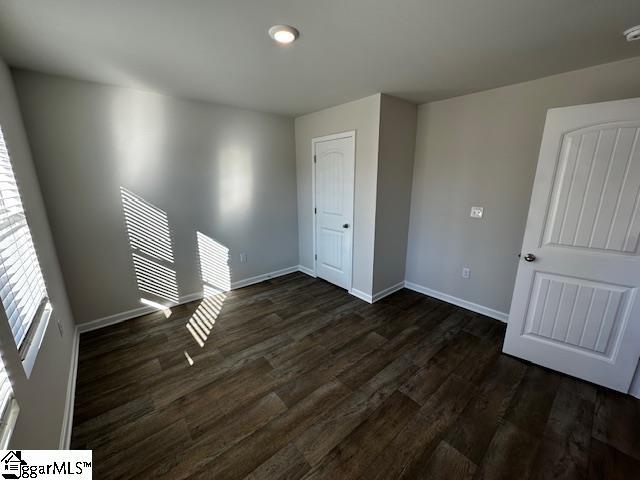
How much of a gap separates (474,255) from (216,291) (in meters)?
3.13

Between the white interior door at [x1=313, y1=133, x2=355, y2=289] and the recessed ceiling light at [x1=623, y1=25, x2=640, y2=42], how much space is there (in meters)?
2.00

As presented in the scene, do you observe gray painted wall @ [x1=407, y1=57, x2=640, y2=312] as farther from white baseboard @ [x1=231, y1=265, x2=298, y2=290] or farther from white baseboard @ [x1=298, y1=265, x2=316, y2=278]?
white baseboard @ [x1=231, y1=265, x2=298, y2=290]

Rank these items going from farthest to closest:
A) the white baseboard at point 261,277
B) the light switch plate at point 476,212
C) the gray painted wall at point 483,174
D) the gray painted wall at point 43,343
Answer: the white baseboard at point 261,277
the light switch plate at point 476,212
the gray painted wall at point 483,174
the gray painted wall at point 43,343

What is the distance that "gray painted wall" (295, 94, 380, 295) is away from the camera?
2781 millimetres

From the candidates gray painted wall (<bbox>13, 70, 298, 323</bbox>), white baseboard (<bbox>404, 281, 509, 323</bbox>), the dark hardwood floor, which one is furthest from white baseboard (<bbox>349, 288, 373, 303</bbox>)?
gray painted wall (<bbox>13, 70, 298, 323</bbox>)

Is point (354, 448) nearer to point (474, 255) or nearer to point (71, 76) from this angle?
point (474, 255)

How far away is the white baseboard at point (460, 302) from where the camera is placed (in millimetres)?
2766

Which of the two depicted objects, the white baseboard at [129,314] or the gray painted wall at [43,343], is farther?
the white baseboard at [129,314]

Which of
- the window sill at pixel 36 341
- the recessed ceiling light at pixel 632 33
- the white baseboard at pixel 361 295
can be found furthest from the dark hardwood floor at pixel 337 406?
the recessed ceiling light at pixel 632 33

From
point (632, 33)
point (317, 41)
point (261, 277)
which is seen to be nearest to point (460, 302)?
point (632, 33)

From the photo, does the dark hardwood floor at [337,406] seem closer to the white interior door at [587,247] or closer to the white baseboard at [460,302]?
the white baseboard at [460,302]

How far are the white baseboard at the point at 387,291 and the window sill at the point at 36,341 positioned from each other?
9.12 feet

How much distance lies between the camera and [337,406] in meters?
1.76

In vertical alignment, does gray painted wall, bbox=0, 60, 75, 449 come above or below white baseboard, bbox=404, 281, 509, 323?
above
